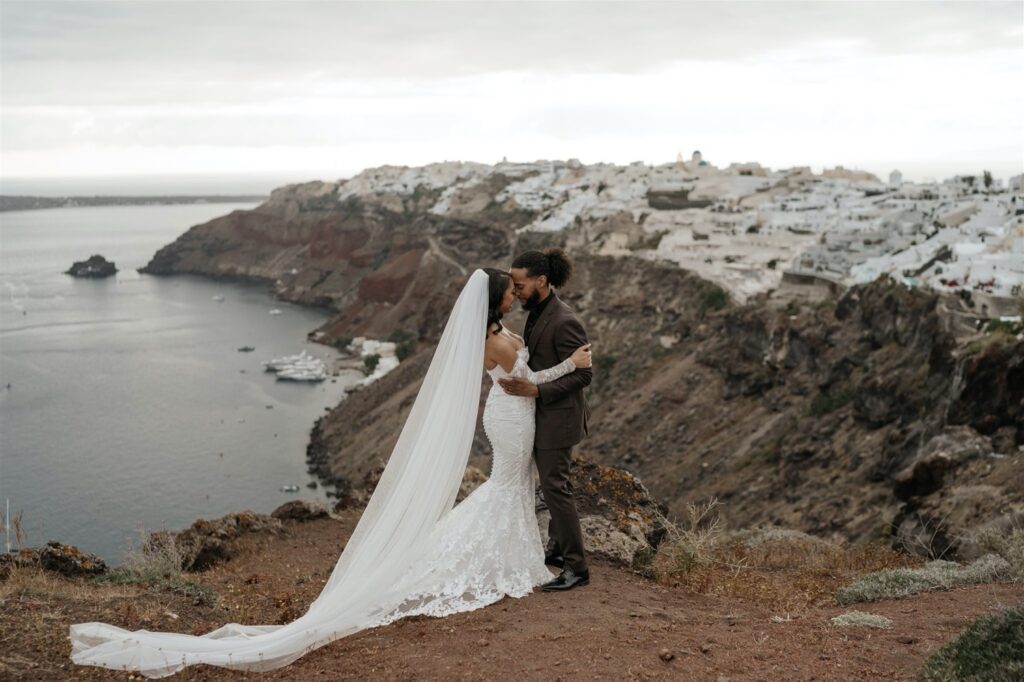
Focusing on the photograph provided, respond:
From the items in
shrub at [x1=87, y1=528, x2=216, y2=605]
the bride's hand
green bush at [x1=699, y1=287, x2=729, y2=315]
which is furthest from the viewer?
green bush at [x1=699, y1=287, x2=729, y2=315]

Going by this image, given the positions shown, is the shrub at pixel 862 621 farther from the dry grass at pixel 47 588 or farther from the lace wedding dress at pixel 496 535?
the dry grass at pixel 47 588

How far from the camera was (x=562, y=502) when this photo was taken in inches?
209

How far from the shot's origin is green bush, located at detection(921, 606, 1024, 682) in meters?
3.63

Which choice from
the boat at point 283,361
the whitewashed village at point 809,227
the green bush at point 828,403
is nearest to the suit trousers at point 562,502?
the whitewashed village at point 809,227

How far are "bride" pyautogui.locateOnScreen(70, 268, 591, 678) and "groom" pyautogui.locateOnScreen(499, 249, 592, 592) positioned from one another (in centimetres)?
9

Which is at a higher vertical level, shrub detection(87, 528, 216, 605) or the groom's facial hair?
the groom's facial hair

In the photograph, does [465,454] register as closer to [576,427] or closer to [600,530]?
[576,427]

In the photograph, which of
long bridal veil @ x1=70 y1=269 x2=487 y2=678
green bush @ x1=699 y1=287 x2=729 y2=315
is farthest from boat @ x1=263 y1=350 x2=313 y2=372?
long bridal veil @ x1=70 y1=269 x2=487 y2=678

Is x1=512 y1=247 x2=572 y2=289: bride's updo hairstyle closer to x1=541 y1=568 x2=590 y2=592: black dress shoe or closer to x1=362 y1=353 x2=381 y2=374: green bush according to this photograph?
x1=541 y1=568 x2=590 y2=592: black dress shoe

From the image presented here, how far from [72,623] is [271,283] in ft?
358

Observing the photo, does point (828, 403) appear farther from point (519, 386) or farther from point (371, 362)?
point (371, 362)

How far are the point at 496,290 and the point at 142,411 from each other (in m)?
47.7

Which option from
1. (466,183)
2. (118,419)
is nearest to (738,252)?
(118,419)

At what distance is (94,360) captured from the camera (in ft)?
201
